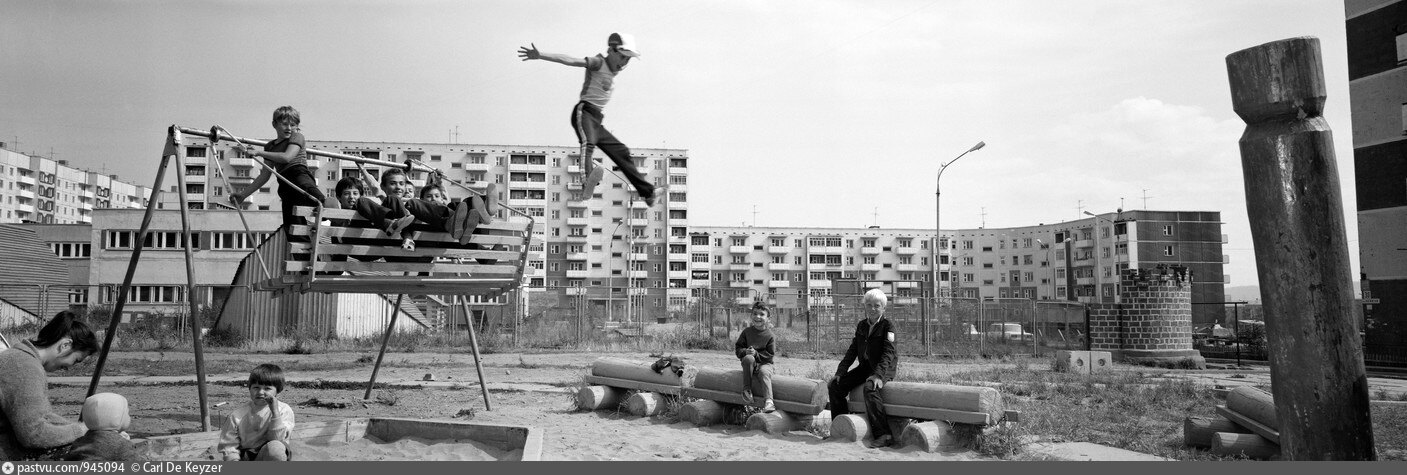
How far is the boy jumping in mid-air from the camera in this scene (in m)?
6.91

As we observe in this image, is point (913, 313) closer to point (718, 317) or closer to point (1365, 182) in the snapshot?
point (718, 317)

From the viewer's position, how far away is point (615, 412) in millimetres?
11773

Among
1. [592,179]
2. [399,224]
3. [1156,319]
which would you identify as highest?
[592,179]

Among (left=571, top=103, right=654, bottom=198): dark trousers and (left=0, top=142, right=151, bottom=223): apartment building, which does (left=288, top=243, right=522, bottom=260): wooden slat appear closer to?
(left=571, top=103, right=654, bottom=198): dark trousers

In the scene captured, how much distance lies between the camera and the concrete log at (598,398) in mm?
11867

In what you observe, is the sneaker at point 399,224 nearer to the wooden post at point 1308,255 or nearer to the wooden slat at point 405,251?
the wooden slat at point 405,251

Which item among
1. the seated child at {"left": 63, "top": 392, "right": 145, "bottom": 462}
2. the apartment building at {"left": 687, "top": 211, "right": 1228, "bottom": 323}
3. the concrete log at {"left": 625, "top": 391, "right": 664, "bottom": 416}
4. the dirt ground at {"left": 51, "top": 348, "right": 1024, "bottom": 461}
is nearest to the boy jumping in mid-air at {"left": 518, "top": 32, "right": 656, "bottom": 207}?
the dirt ground at {"left": 51, "top": 348, "right": 1024, "bottom": 461}

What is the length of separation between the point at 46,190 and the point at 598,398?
14545cm

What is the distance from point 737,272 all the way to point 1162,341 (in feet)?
305

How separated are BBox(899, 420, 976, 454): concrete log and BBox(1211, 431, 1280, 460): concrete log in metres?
2.20

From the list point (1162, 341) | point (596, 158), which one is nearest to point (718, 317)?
point (1162, 341)

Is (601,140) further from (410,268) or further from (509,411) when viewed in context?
(509,411)

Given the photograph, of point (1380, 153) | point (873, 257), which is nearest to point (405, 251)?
point (1380, 153)

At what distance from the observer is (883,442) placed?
29.0 ft
